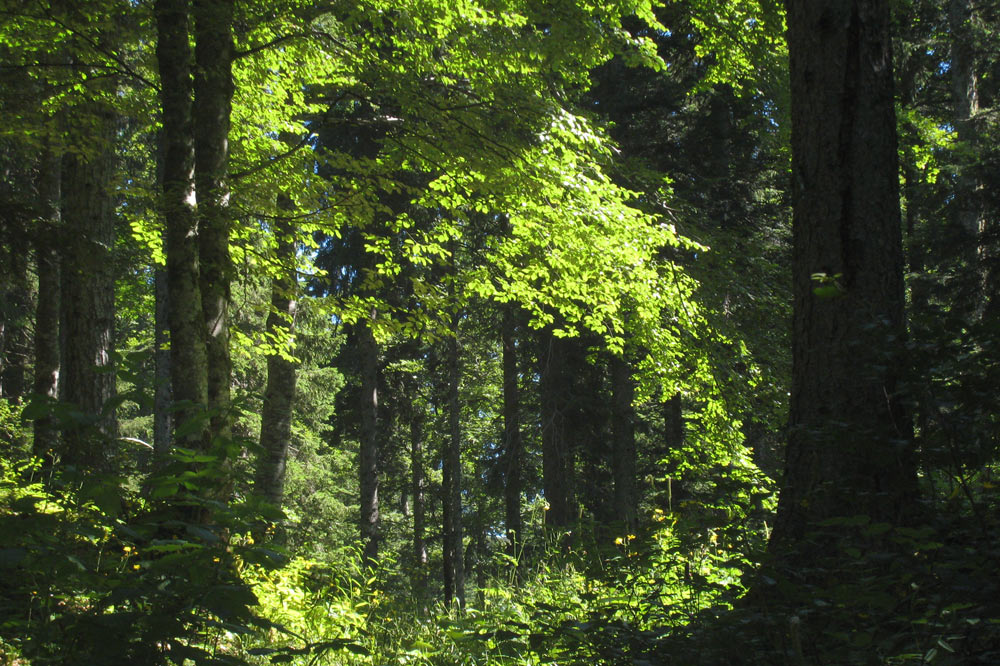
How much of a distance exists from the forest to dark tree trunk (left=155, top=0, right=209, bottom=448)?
0.08ft

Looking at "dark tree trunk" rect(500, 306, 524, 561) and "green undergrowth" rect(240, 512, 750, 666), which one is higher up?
"dark tree trunk" rect(500, 306, 524, 561)

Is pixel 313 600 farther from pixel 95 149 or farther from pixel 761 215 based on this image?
pixel 761 215

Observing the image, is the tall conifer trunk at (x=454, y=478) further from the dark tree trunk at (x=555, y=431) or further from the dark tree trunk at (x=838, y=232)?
the dark tree trunk at (x=838, y=232)

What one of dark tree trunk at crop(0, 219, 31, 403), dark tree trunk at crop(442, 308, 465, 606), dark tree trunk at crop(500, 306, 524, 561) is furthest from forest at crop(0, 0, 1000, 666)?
dark tree trunk at crop(442, 308, 465, 606)

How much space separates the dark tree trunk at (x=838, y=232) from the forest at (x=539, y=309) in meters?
0.02

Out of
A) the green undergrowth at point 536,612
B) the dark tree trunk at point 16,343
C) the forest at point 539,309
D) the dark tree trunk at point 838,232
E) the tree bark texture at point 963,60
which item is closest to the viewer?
the forest at point 539,309

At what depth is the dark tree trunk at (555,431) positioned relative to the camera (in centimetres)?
1511

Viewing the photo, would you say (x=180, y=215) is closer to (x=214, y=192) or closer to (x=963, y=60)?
(x=214, y=192)

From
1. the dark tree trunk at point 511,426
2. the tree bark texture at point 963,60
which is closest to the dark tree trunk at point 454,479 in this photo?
the dark tree trunk at point 511,426

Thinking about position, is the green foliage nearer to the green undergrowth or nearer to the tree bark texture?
the green undergrowth

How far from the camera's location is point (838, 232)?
3926mm

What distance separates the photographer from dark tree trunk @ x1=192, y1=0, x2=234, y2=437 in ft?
19.3

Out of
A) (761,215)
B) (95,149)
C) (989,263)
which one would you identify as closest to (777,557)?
(989,263)

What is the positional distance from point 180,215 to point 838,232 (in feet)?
15.9
